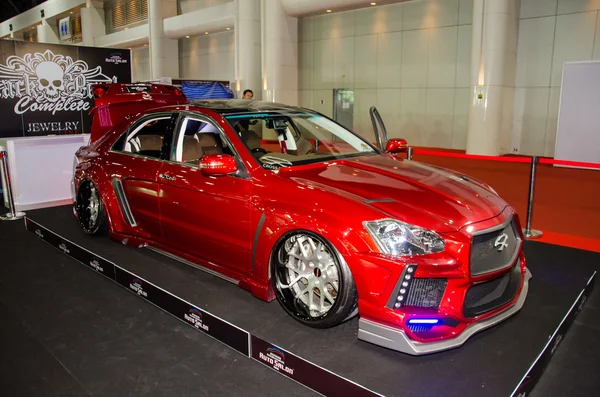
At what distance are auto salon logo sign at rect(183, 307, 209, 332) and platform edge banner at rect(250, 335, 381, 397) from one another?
18.2 inches

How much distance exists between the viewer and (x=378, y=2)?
45.1ft

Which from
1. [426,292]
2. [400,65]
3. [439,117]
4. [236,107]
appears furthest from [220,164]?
[400,65]

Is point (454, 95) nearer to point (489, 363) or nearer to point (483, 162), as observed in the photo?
point (483, 162)

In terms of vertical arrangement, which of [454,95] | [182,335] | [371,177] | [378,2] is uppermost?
[378,2]

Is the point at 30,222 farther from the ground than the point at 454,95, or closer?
closer

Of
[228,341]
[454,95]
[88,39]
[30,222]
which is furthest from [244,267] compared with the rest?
[88,39]

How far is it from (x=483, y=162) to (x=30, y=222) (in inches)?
394

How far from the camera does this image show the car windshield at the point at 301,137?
3721 millimetres

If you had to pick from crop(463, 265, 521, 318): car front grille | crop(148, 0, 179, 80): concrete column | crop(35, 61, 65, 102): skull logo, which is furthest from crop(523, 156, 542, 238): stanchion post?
crop(148, 0, 179, 80): concrete column

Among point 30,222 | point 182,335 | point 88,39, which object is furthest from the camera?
point 88,39

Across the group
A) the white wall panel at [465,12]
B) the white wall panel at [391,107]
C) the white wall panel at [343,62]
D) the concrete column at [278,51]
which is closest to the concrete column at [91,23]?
the concrete column at [278,51]

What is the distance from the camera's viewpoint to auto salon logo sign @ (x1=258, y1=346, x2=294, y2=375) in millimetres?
2649

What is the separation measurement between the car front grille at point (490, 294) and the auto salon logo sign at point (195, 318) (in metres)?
1.65

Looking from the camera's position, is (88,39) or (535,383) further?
(88,39)
